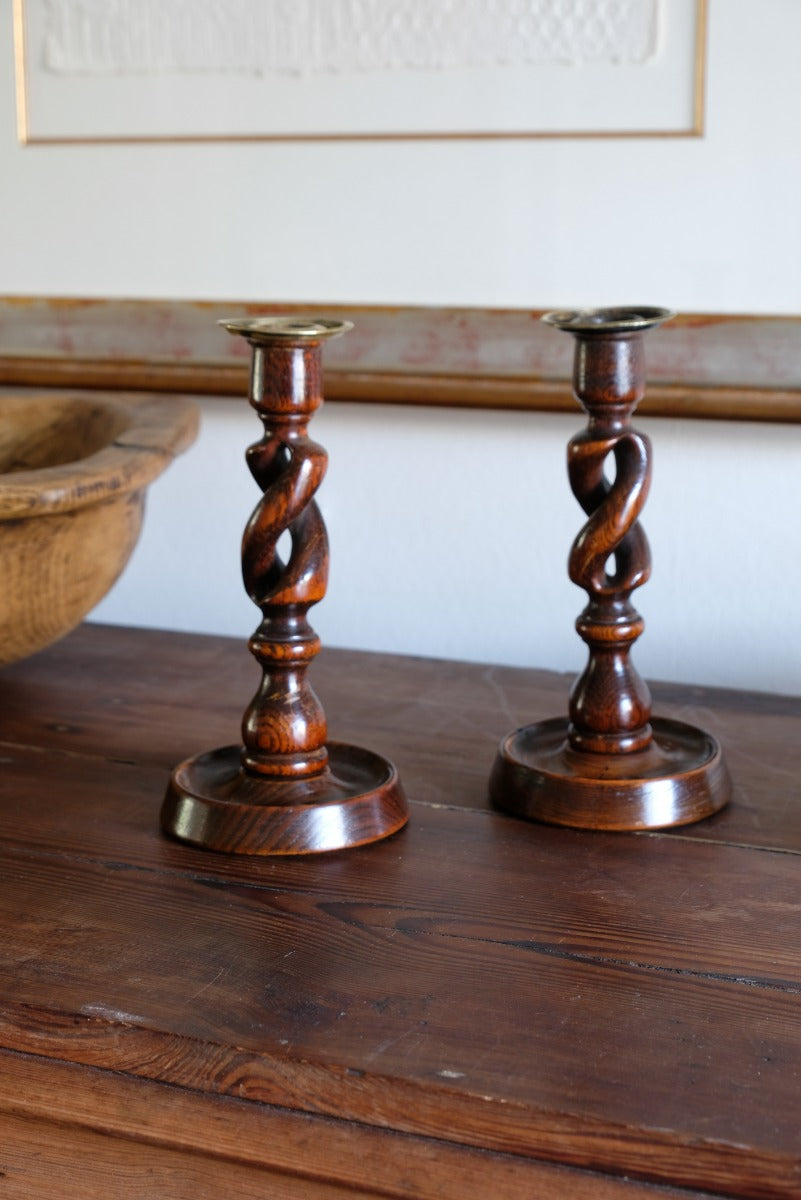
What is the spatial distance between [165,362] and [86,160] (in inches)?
6.4

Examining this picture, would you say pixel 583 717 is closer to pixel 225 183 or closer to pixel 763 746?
pixel 763 746

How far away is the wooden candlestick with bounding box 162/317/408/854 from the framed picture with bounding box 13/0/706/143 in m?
0.35

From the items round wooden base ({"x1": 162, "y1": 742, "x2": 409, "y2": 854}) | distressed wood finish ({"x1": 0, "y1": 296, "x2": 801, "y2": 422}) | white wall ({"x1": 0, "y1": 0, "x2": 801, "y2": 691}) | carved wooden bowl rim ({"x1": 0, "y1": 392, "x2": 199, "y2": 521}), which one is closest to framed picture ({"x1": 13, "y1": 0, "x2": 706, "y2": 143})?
white wall ({"x1": 0, "y1": 0, "x2": 801, "y2": 691})

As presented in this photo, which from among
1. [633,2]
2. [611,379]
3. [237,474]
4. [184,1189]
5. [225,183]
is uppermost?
[633,2]

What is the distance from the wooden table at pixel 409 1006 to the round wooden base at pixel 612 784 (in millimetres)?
11

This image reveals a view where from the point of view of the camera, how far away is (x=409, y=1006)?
502 mm

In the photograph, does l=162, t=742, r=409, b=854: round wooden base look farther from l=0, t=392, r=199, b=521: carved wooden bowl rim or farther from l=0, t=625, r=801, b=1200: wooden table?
l=0, t=392, r=199, b=521: carved wooden bowl rim

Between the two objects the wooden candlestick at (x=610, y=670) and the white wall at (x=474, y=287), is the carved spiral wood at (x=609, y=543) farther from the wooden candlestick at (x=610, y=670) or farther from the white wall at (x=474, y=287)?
the white wall at (x=474, y=287)

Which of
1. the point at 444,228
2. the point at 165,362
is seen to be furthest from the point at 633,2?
the point at 165,362

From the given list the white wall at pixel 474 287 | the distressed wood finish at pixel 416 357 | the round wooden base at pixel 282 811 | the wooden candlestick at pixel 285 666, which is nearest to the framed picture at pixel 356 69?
the white wall at pixel 474 287

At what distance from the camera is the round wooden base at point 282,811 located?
0.63 metres

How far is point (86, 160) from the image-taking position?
102cm

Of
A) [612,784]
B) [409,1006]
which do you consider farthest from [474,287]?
[409,1006]

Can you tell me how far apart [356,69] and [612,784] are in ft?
1.80
